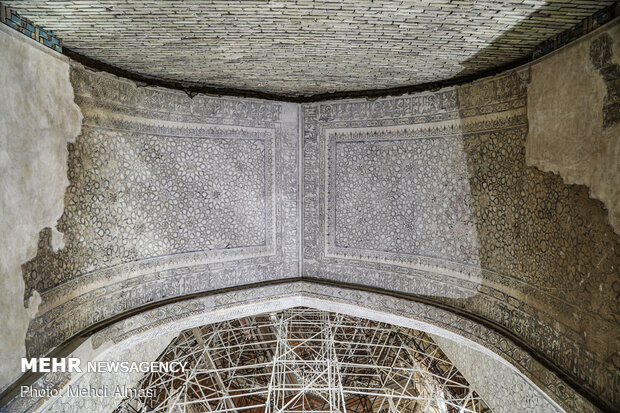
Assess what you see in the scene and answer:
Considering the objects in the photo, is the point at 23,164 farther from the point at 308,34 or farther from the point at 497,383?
the point at 497,383

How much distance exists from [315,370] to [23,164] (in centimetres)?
467

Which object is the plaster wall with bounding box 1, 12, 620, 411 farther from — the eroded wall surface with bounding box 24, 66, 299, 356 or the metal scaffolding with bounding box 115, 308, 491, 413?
the metal scaffolding with bounding box 115, 308, 491, 413

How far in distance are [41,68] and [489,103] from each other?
2938mm

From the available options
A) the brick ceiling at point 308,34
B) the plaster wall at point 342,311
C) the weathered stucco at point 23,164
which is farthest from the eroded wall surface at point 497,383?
the weathered stucco at point 23,164

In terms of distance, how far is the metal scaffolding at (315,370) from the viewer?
166 inches

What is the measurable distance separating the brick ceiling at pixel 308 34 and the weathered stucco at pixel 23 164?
0.81 feet

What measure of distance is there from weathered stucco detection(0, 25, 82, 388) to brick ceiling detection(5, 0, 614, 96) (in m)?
0.25

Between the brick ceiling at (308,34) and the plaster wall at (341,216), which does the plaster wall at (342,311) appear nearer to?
the plaster wall at (341,216)

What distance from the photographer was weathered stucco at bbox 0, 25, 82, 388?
207 cm

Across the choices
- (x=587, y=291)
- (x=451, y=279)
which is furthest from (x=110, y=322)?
(x=587, y=291)

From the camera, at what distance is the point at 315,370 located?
5.66 metres

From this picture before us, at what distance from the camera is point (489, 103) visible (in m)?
2.83

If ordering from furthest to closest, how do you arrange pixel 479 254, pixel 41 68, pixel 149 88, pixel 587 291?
1. pixel 149 88
2. pixel 479 254
3. pixel 41 68
4. pixel 587 291

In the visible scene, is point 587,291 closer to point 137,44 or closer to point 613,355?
point 613,355
